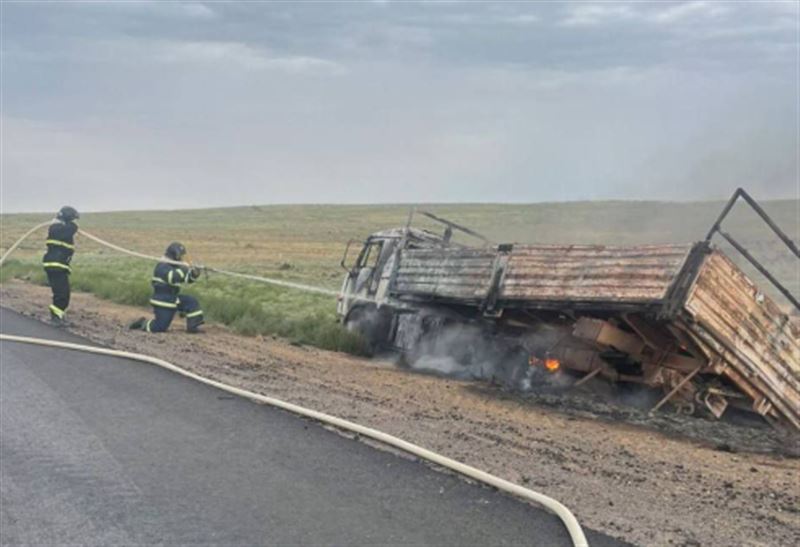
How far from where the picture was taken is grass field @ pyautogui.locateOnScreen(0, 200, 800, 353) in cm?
2055

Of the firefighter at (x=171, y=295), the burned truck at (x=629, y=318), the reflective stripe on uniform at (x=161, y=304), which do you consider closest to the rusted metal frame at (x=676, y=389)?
the burned truck at (x=629, y=318)

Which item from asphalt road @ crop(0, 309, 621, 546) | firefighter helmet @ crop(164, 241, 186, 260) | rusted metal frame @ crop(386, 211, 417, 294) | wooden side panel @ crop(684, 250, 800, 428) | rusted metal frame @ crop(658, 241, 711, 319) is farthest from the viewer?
firefighter helmet @ crop(164, 241, 186, 260)

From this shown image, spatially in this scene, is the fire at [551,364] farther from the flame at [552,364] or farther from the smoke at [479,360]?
the smoke at [479,360]

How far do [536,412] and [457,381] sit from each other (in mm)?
2497

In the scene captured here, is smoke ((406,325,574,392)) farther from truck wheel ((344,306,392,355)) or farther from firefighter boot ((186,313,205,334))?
firefighter boot ((186,313,205,334))

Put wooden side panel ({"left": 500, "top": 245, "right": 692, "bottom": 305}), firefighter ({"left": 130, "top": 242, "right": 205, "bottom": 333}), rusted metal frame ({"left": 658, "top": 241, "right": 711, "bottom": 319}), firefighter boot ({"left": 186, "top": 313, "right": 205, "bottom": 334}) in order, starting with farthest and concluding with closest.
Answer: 1. firefighter boot ({"left": 186, "top": 313, "right": 205, "bottom": 334})
2. firefighter ({"left": 130, "top": 242, "right": 205, "bottom": 333})
3. wooden side panel ({"left": 500, "top": 245, "right": 692, "bottom": 305})
4. rusted metal frame ({"left": 658, "top": 241, "right": 711, "bottom": 319})

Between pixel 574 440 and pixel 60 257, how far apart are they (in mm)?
9657

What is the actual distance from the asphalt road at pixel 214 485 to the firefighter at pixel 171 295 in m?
5.61

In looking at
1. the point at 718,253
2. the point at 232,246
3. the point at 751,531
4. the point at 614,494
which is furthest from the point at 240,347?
the point at 232,246

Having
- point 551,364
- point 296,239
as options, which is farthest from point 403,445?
point 296,239

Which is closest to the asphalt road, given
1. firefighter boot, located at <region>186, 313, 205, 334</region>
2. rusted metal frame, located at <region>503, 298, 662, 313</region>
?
rusted metal frame, located at <region>503, 298, 662, 313</region>

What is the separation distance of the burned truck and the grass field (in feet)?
11.2

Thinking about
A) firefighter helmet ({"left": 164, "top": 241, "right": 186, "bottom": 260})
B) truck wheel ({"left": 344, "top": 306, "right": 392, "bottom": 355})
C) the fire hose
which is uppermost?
firefighter helmet ({"left": 164, "top": 241, "right": 186, "bottom": 260})

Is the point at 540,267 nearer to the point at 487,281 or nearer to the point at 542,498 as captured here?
the point at 487,281
